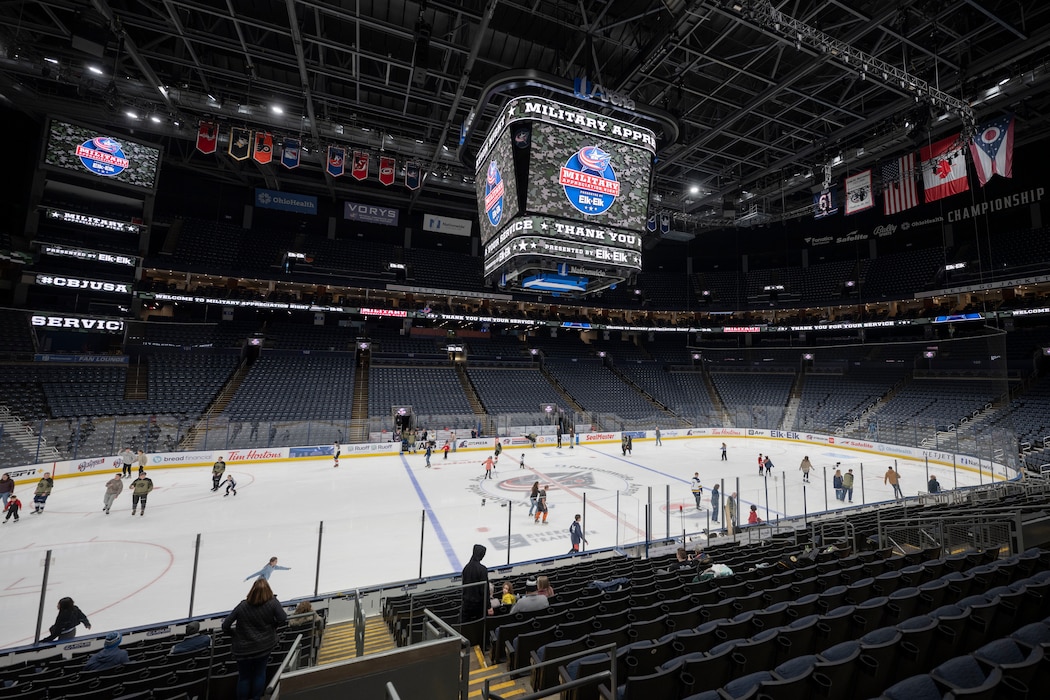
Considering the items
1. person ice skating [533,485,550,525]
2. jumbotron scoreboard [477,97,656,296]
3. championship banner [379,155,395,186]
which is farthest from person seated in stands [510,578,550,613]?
championship banner [379,155,395,186]

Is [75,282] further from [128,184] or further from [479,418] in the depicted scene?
[479,418]

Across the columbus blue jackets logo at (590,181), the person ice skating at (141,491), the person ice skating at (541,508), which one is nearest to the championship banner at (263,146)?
the person ice skating at (141,491)

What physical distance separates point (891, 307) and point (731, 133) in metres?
26.4

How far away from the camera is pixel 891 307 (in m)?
36.4

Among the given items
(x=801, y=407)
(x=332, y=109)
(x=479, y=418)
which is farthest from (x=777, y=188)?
(x=332, y=109)

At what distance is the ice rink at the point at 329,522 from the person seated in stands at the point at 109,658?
110 inches

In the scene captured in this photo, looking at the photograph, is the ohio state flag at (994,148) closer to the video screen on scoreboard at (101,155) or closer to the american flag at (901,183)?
the american flag at (901,183)

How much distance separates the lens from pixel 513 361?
38688mm

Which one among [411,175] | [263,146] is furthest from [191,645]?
[411,175]

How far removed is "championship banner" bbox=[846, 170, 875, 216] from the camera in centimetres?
1898

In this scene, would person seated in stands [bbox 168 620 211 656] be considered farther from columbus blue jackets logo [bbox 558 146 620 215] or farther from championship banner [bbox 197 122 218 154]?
championship banner [bbox 197 122 218 154]

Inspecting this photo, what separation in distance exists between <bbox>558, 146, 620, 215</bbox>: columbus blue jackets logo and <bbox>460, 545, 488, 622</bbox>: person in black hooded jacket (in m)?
10.3

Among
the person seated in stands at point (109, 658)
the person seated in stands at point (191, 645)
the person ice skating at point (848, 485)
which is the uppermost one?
the person ice skating at point (848, 485)

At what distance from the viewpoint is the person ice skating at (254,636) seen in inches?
166
